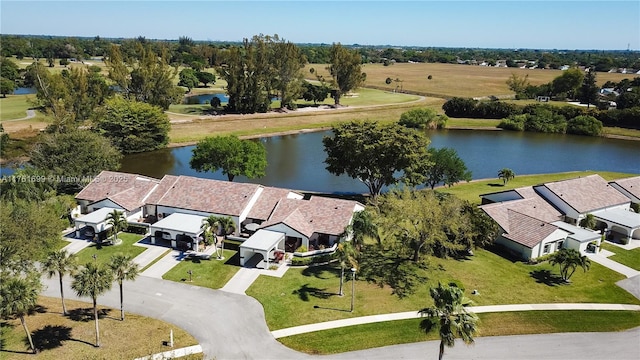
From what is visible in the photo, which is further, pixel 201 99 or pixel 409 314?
pixel 201 99

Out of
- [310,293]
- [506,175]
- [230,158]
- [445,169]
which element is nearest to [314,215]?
[310,293]

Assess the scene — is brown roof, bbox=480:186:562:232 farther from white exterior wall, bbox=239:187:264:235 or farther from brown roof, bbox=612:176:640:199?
white exterior wall, bbox=239:187:264:235

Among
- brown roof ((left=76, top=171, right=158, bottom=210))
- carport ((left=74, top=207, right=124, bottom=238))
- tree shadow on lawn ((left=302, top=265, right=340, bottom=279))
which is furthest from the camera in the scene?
brown roof ((left=76, top=171, right=158, bottom=210))

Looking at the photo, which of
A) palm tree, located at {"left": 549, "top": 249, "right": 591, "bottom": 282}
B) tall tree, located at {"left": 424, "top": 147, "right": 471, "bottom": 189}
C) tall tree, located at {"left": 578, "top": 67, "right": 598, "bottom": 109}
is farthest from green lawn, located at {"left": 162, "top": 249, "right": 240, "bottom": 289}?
tall tree, located at {"left": 578, "top": 67, "right": 598, "bottom": 109}

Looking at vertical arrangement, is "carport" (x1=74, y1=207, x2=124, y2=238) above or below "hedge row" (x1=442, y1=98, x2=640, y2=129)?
below

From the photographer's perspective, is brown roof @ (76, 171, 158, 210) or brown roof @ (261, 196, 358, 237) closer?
brown roof @ (261, 196, 358, 237)

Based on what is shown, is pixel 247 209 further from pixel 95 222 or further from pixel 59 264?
pixel 59 264

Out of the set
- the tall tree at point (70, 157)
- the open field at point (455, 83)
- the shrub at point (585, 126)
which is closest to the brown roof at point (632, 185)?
the shrub at point (585, 126)
